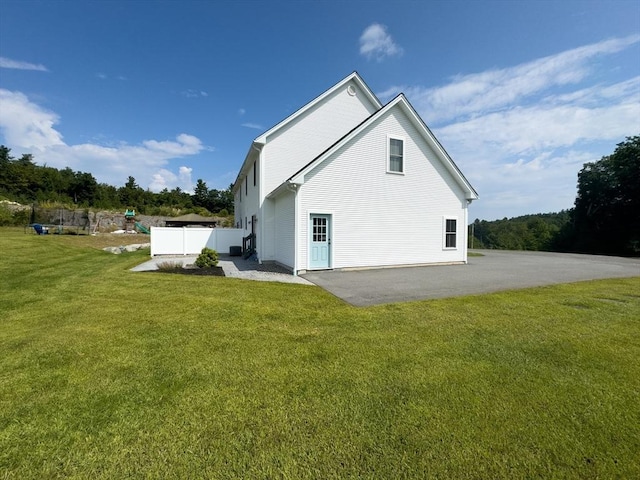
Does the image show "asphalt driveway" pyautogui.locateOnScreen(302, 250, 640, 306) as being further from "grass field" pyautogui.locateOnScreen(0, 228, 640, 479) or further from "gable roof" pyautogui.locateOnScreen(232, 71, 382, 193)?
"gable roof" pyautogui.locateOnScreen(232, 71, 382, 193)

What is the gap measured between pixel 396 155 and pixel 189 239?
503 inches

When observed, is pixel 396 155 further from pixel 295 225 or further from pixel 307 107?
pixel 295 225

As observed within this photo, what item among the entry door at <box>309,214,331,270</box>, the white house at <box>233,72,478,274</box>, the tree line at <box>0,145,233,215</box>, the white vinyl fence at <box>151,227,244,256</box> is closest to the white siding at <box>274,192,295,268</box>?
the white house at <box>233,72,478,274</box>

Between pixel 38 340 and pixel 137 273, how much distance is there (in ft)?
20.3

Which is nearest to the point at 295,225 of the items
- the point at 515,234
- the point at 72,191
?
the point at 72,191

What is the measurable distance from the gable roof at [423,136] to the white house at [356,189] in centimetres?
4

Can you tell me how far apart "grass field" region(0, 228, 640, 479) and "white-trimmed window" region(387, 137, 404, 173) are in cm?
840

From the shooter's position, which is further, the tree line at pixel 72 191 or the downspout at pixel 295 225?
the tree line at pixel 72 191

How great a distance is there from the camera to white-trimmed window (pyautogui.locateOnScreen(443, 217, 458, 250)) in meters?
14.1

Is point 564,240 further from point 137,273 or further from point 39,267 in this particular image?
point 39,267

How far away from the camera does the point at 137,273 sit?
9891 millimetres

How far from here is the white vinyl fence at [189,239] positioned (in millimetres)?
16531

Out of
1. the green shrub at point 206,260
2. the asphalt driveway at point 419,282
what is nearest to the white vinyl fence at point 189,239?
the green shrub at point 206,260

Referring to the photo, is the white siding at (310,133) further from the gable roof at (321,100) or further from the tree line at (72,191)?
the tree line at (72,191)
